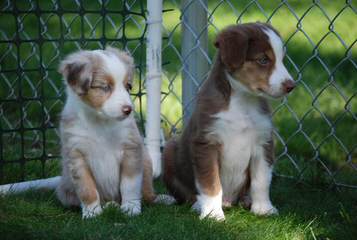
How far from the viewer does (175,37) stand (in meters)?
9.58

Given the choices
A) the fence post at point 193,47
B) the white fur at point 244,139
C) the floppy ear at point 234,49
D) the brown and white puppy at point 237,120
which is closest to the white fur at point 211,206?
the brown and white puppy at point 237,120

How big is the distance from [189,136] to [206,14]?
1.42m

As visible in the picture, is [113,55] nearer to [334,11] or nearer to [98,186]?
[98,186]

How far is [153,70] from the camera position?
577 centimetres

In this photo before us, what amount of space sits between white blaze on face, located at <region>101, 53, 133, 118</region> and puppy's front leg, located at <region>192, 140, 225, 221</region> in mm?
546

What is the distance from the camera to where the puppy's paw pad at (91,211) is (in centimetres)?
464

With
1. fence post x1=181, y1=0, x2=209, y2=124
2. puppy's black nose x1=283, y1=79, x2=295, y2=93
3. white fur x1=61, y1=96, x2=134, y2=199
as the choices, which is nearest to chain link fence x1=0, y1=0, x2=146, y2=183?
fence post x1=181, y1=0, x2=209, y2=124

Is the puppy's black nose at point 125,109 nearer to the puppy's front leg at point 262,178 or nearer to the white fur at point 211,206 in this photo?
the white fur at point 211,206

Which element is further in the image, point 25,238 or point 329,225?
point 329,225

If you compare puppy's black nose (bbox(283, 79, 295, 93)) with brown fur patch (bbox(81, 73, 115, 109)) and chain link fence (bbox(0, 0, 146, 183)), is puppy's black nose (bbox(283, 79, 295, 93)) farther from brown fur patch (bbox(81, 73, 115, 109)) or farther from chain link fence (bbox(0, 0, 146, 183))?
chain link fence (bbox(0, 0, 146, 183))

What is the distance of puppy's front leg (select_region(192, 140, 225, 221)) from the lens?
Answer: 4684 mm

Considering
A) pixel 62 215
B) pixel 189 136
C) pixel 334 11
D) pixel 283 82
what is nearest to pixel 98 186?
pixel 62 215

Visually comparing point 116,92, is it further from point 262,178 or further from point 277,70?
point 262,178

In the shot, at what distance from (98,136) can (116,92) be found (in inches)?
14.2
